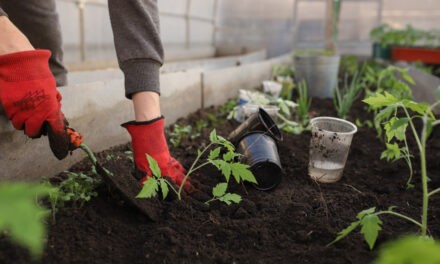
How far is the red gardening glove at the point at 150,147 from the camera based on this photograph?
58.6 inches

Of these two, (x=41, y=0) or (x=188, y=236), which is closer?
(x=188, y=236)

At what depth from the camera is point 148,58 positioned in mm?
1532

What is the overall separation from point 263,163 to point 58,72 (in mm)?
1156

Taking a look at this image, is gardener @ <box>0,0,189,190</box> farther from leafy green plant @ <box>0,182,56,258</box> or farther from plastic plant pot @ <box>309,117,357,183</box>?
leafy green plant @ <box>0,182,56,258</box>

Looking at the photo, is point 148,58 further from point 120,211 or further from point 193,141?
point 193,141

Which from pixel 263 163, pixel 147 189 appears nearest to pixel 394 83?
pixel 263 163

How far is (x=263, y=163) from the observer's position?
1.56 m

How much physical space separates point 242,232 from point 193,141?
39.5 inches

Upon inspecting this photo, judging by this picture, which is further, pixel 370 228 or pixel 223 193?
pixel 223 193

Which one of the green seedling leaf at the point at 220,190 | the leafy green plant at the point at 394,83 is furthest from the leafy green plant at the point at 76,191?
the leafy green plant at the point at 394,83

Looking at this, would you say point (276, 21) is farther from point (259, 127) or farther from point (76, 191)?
point (76, 191)

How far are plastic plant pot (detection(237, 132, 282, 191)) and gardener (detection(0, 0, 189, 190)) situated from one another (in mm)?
280

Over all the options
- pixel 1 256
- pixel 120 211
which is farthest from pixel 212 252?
pixel 1 256

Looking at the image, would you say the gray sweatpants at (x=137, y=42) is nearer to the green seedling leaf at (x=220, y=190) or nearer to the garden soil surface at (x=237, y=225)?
the garden soil surface at (x=237, y=225)
